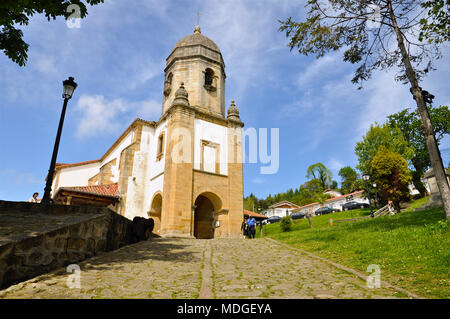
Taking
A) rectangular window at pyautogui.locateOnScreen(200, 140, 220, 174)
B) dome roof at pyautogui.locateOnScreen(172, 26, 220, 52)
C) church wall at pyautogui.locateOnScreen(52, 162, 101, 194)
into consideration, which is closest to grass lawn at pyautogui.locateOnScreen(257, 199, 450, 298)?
rectangular window at pyautogui.locateOnScreen(200, 140, 220, 174)

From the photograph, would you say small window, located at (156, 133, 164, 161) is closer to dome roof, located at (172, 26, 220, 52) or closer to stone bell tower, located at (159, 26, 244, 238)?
stone bell tower, located at (159, 26, 244, 238)

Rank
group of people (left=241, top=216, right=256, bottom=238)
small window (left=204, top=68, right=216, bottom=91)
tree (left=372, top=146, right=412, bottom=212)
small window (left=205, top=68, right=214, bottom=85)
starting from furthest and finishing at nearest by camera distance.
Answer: tree (left=372, top=146, right=412, bottom=212)
small window (left=205, top=68, right=214, bottom=85)
small window (left=204, top=68, right=216, bottom=91)
group of people (left=241, top=216, right=256, bottom=238)

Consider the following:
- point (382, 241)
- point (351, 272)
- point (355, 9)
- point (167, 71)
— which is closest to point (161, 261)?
point (351, 272)

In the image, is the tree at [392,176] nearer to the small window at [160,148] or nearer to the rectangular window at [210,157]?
the rectangular window at [210,157]

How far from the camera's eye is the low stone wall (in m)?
4.55

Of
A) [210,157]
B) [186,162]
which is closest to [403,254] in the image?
[186,162]

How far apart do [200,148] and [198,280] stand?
14.5 meters

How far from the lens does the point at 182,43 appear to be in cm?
2295

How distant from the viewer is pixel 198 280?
5.59 metres

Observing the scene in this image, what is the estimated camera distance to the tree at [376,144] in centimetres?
3579

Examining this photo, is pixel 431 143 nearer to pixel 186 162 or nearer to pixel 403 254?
pixel 403 254

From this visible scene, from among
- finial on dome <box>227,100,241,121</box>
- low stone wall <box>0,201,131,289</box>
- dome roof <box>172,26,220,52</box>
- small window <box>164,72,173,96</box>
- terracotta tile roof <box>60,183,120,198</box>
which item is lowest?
low stone wall <box>0,201,131,289</box>

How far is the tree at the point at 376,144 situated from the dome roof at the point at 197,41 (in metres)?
24.9
